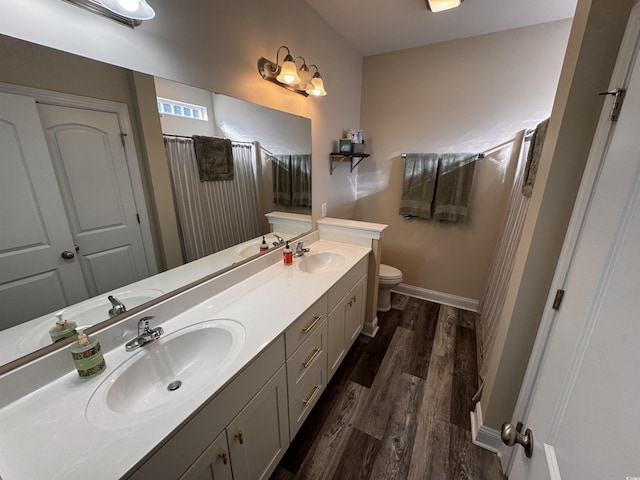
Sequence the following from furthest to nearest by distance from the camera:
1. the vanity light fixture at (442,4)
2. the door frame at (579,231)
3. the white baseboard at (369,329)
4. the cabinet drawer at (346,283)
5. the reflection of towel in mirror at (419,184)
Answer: the reflection of towel in mirror at (419,184) → the white baseboard at (369,329) → the vanity light fixture at (442,4) → the cabinet drawer at (346,283) → the door frame at (579,231)

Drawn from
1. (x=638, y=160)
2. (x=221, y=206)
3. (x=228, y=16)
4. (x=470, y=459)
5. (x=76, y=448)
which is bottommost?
(x=470, y=459)

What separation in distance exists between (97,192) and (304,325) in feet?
3.22

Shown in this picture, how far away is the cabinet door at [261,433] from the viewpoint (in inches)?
36.1

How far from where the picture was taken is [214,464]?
826 millimetres

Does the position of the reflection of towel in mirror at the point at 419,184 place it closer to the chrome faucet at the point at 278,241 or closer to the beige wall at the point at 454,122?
the beige wall at the point at 454,122

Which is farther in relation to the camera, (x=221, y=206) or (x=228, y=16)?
(x=221, y=206)

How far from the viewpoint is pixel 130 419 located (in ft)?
2.26

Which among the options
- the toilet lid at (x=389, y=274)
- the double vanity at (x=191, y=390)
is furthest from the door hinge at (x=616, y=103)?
the toilet lid at (x=389, y=274)

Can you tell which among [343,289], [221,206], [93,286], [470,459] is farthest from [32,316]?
[470,459]

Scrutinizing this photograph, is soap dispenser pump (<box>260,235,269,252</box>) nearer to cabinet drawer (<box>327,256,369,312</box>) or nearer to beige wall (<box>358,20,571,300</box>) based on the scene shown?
cabinet drawer (<box>327,256,369,312</box>)

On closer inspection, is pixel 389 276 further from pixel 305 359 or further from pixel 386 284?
pixel 305 359

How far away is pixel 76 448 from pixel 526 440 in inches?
43.8

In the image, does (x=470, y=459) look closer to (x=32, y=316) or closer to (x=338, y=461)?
(x=338, y=461)

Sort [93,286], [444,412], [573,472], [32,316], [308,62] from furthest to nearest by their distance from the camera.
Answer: [308,62]
[444,412]
[93,286]
[32,316]
[573,472]
